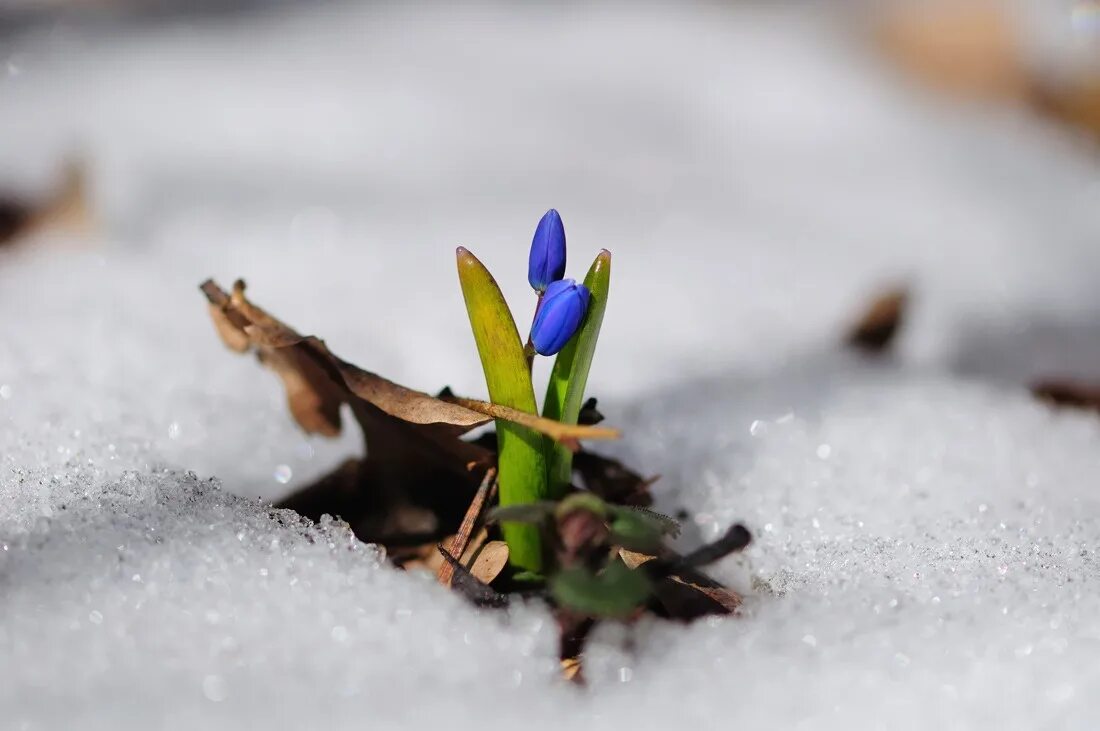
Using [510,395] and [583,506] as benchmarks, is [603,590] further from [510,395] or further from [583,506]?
[510,395]

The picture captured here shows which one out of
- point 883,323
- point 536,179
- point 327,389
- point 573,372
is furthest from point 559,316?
point 536,179

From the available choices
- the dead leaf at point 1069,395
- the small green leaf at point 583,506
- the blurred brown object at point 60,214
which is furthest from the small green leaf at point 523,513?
the blurred brown object at point 60,214

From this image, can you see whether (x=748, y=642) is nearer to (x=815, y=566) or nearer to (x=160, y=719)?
(x=815, y=566)

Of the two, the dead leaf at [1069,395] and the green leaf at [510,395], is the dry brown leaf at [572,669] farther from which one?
the dead leaf at [1069,395]

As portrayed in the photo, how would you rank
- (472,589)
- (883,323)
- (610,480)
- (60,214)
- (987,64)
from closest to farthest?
(472,589) < (610,480) < (883,323) < (60,214) < (987,64)

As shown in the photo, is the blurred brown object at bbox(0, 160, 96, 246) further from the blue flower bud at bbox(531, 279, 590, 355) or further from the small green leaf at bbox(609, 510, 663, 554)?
the small green leaf at bbox(609, 510, 663, 554)

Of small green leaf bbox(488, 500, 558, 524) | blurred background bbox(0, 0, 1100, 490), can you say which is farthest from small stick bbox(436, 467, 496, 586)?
blurred background bbox(0, 0, 1100, 490)

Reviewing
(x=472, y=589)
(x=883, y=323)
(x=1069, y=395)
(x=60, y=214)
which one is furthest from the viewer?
(x=60, y=214)
